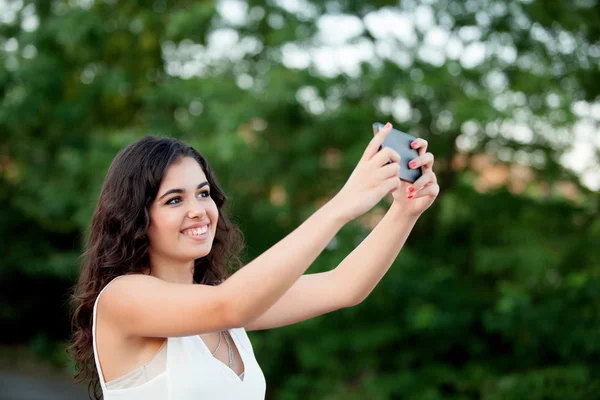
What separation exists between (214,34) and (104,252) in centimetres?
520

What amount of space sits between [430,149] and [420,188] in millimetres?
4872

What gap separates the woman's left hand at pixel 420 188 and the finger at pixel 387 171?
16 centimetres

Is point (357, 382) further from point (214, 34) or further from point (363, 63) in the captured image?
point (214, 34)

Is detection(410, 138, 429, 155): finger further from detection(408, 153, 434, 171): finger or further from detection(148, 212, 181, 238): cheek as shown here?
detection(148, 212, 181, 238): cheek

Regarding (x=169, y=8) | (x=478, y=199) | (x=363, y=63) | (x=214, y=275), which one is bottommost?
(x=478, y=199)

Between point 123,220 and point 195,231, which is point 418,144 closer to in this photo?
point 195,231

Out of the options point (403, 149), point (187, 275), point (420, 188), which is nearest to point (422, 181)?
point (420, 188)

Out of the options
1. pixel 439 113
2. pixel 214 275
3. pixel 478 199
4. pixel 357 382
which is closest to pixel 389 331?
pixel 357 382

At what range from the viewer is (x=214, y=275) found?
7.10ft

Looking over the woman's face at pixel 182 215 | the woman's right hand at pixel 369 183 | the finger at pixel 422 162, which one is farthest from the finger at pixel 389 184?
the woman's face at pixel 182 215

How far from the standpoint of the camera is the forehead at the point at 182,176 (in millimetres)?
1733

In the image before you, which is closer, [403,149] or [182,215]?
[403,149]

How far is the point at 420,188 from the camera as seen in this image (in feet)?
5.61

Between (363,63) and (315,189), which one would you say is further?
(315,189)
